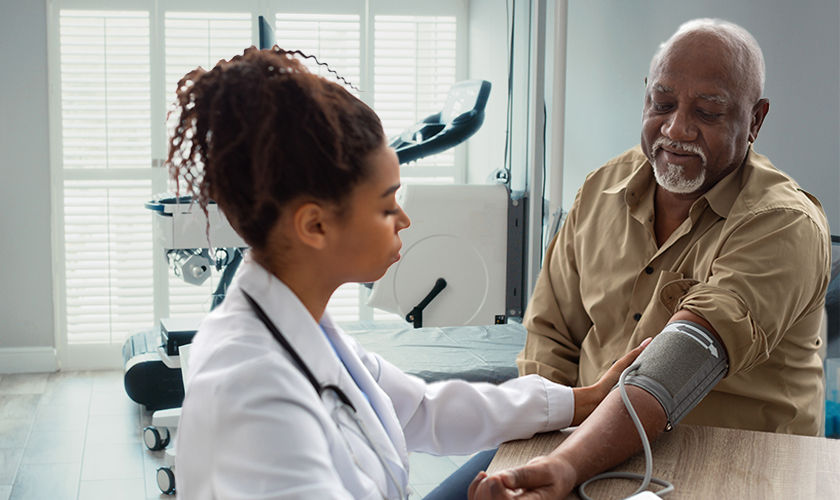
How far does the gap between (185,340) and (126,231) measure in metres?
1.26

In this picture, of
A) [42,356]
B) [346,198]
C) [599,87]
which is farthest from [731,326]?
[42,356]

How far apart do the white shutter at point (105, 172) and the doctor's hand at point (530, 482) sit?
374 cm

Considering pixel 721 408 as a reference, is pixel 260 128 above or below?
above

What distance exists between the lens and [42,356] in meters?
4.41

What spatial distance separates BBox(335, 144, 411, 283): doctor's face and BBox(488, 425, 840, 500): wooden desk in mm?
320

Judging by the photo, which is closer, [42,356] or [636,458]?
[636,458]

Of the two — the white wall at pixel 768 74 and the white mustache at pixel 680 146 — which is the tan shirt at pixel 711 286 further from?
the white wall at pixel 768 74

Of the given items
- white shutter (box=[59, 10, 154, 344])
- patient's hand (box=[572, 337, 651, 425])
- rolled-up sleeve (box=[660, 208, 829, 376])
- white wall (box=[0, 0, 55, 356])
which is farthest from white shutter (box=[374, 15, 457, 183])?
patient's hand (box=[572, 337, 651, 425])

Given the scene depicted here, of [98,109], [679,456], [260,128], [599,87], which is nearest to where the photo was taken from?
[260,128]

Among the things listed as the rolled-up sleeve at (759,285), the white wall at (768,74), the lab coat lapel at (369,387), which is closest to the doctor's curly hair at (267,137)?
the lab coat lapel at (369,387)

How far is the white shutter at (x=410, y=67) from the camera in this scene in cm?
455

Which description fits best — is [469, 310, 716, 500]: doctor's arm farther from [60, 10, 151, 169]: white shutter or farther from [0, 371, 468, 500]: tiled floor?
[60, 10, 151, 169]: white shutter

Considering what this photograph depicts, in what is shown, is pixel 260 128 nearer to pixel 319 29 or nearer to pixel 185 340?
pixel 185 340

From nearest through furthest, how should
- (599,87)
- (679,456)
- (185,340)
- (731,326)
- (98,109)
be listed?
(679,456), (731,326), (599,87), (185,340), (98,109)
